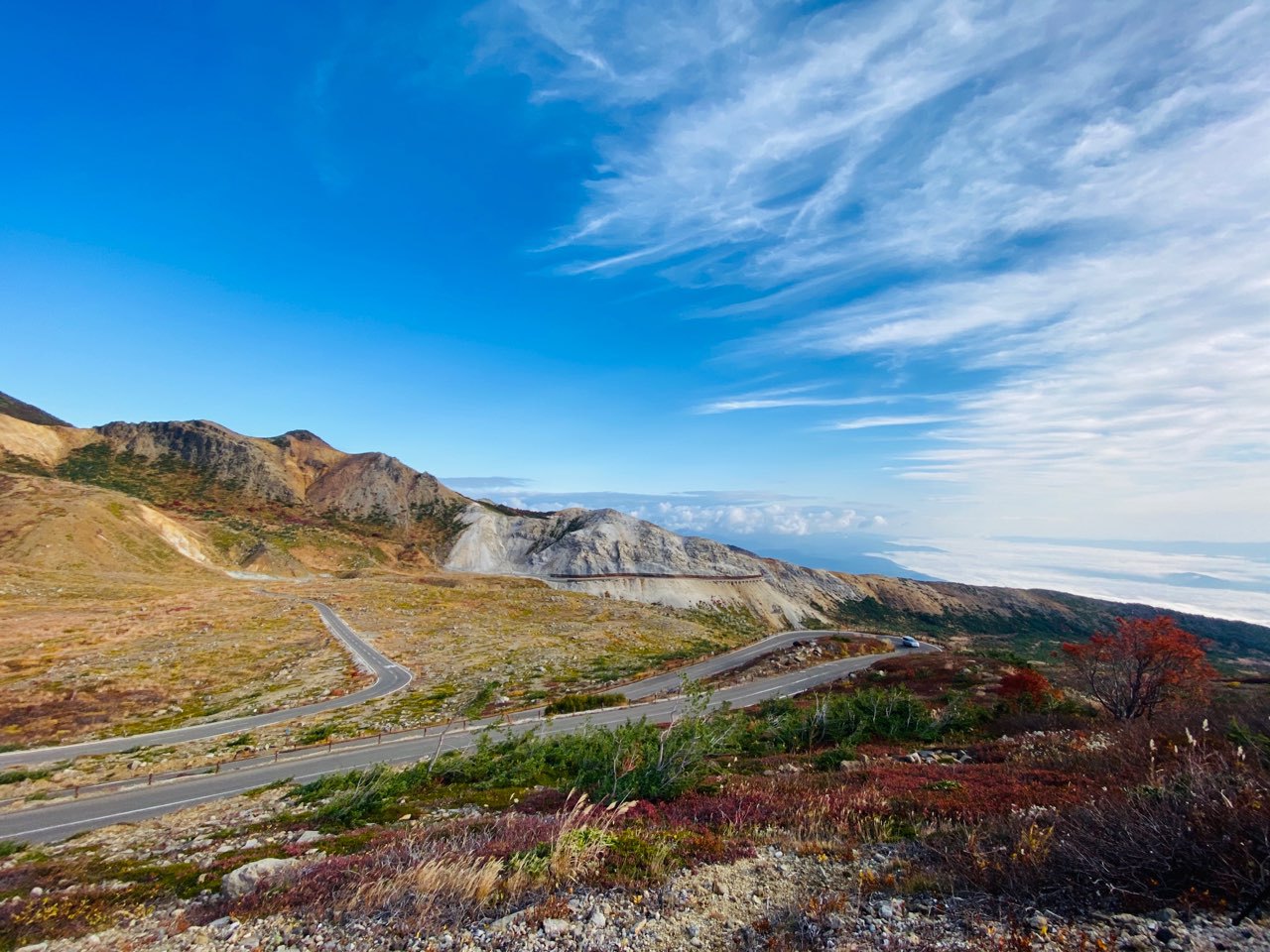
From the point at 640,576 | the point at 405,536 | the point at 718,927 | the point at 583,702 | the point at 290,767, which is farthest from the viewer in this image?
the point at 405,536

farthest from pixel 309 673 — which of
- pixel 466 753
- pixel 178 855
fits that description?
pixel 178 855

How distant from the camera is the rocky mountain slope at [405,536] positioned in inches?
4336

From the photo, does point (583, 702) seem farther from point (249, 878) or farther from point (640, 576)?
point (640, 576)

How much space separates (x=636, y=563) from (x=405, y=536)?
66421 millimetres

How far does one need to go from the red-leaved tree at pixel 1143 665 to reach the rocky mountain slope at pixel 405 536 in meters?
86.2

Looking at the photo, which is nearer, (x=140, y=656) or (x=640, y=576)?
(x=140, y=656)

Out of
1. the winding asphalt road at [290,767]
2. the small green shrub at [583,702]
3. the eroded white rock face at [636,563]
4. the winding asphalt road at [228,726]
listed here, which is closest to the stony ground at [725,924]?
the winding asphalt road at [290,767]

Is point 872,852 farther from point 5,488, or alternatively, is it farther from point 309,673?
point 5,488

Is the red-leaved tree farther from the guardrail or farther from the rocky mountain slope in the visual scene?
the guardrail

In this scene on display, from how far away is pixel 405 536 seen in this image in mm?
149250

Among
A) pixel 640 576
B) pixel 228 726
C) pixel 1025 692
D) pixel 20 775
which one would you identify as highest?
pixel 1025 692

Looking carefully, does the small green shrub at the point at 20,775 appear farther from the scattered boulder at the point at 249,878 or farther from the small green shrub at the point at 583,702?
the scattered boulder at the point at 249,878

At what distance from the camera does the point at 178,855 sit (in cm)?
1352

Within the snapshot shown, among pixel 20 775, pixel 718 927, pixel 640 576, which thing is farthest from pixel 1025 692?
pixel 640 576
